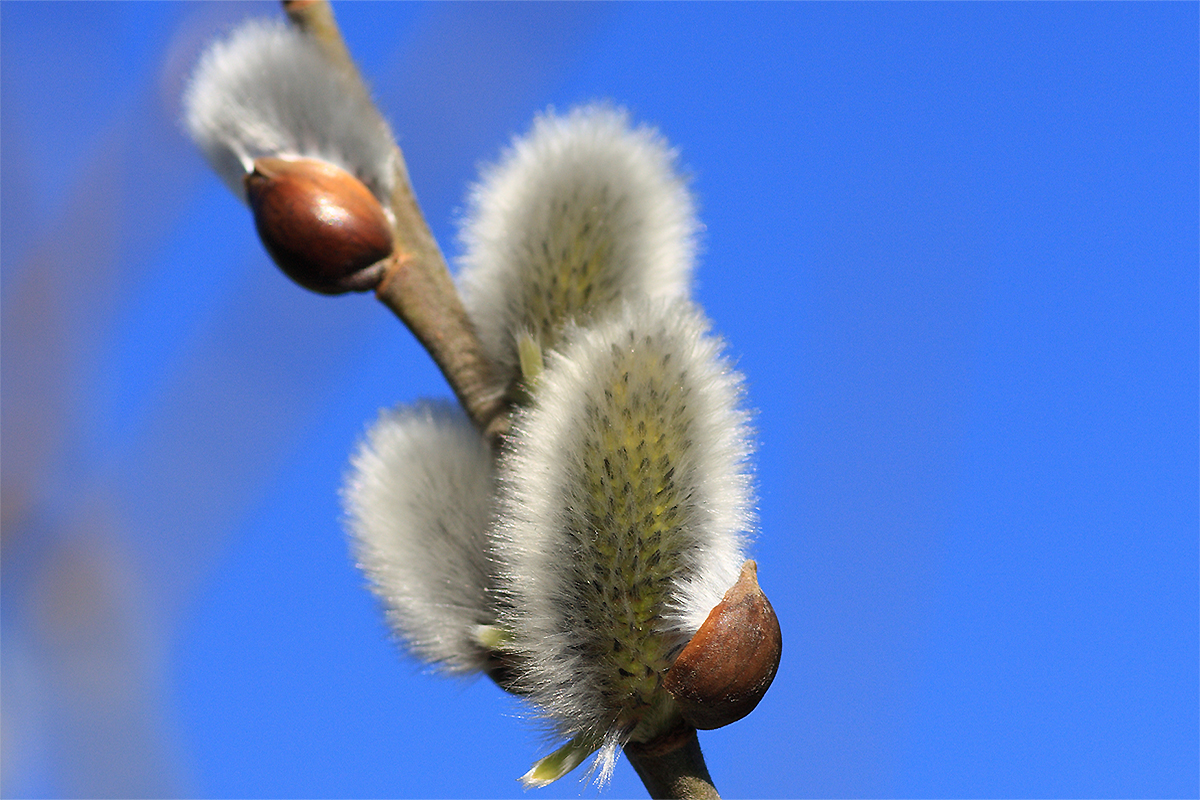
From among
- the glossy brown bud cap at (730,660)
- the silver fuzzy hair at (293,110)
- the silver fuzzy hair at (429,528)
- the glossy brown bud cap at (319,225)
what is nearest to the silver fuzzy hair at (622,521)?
the glossy brown bud cap at (730,660)

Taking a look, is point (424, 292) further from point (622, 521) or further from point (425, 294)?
point (622, 521)

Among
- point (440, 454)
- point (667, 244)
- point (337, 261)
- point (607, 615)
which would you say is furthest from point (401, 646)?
point (667, 244)

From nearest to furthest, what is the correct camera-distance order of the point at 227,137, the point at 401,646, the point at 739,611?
1. the point at 739,611
2. the point at 401,646
3. the point at 227,137

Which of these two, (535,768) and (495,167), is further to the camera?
(495,167)

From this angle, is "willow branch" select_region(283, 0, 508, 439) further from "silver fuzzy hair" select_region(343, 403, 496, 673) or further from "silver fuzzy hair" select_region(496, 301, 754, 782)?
"silver fuzzy hair" select_region(496, 301, 754, 782)

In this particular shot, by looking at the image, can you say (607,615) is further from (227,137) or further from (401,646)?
(227,137)

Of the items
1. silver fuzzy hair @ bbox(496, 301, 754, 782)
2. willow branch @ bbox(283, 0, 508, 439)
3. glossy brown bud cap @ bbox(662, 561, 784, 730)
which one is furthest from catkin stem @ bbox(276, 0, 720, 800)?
glossy brown bud cap @ bbox(662, 561, 784, 730)

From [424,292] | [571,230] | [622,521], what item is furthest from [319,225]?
[622,521]
